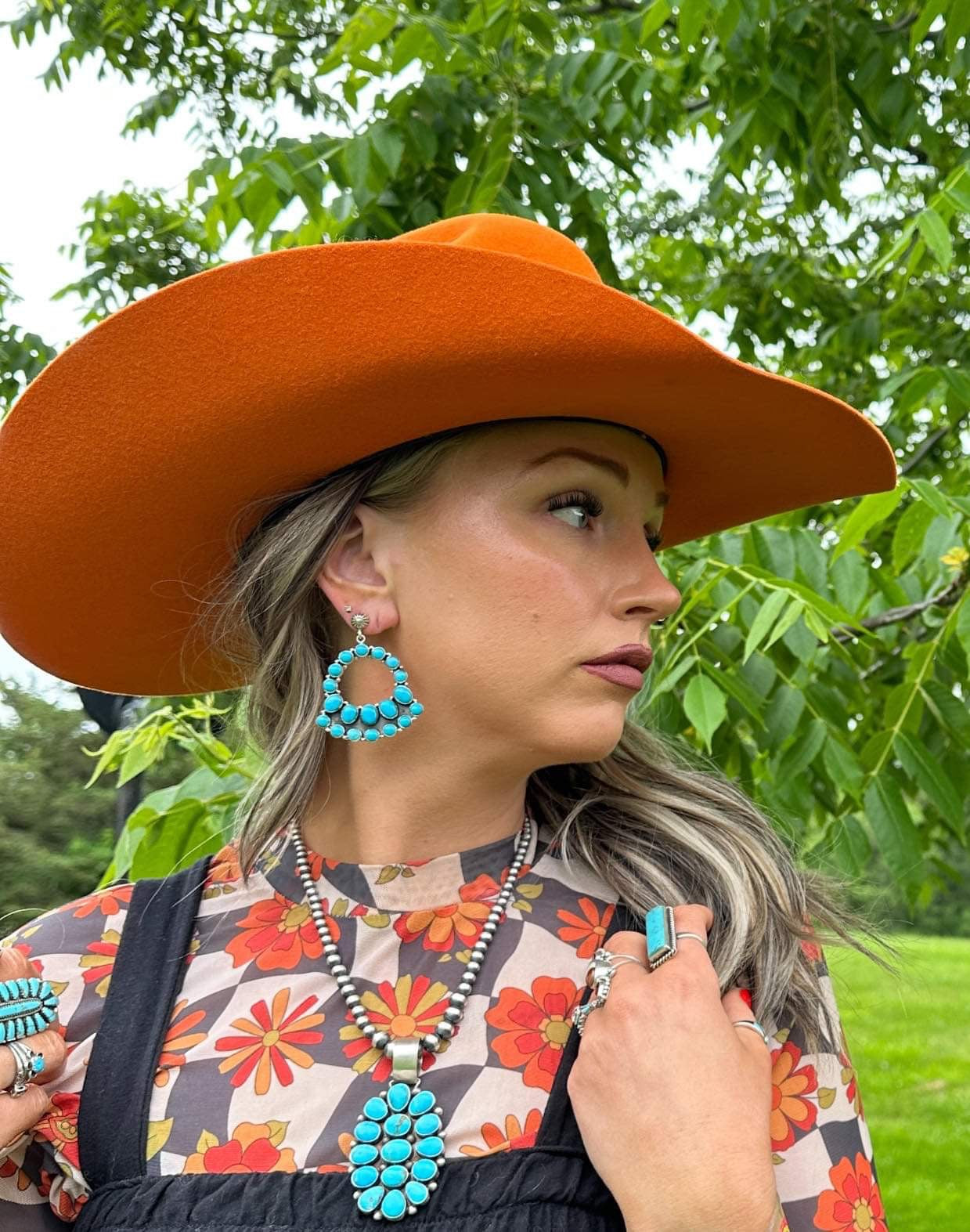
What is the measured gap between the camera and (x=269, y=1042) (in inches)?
62.4

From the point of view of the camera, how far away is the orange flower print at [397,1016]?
60.7 inches

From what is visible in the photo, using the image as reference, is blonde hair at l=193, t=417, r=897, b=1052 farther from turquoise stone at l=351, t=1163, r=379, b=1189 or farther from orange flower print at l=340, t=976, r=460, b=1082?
turquoise stone at l=351, t=1163, r=379, b=1189

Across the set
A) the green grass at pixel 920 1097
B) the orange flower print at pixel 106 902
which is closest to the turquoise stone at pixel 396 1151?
the orange flower print at pixel 106 902

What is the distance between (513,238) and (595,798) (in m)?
0.73

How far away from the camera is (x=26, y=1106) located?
150 cm

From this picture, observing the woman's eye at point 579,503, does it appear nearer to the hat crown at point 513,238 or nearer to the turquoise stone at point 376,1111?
the hat crown at point 513,238

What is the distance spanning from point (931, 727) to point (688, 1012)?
1.49 m

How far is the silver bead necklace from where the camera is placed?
1.41 metres

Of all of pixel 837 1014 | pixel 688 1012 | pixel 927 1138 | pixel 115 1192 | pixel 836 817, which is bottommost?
pixel 927 1138

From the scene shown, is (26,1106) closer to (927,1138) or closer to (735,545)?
(735,545)

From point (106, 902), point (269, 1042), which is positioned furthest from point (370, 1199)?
point (106, 902)

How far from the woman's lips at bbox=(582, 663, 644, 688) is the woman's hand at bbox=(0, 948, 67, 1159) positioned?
0.75 meters

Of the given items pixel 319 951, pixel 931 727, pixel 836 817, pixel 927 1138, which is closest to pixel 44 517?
pixel 319 951

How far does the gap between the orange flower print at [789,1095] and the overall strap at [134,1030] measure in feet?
2.30
